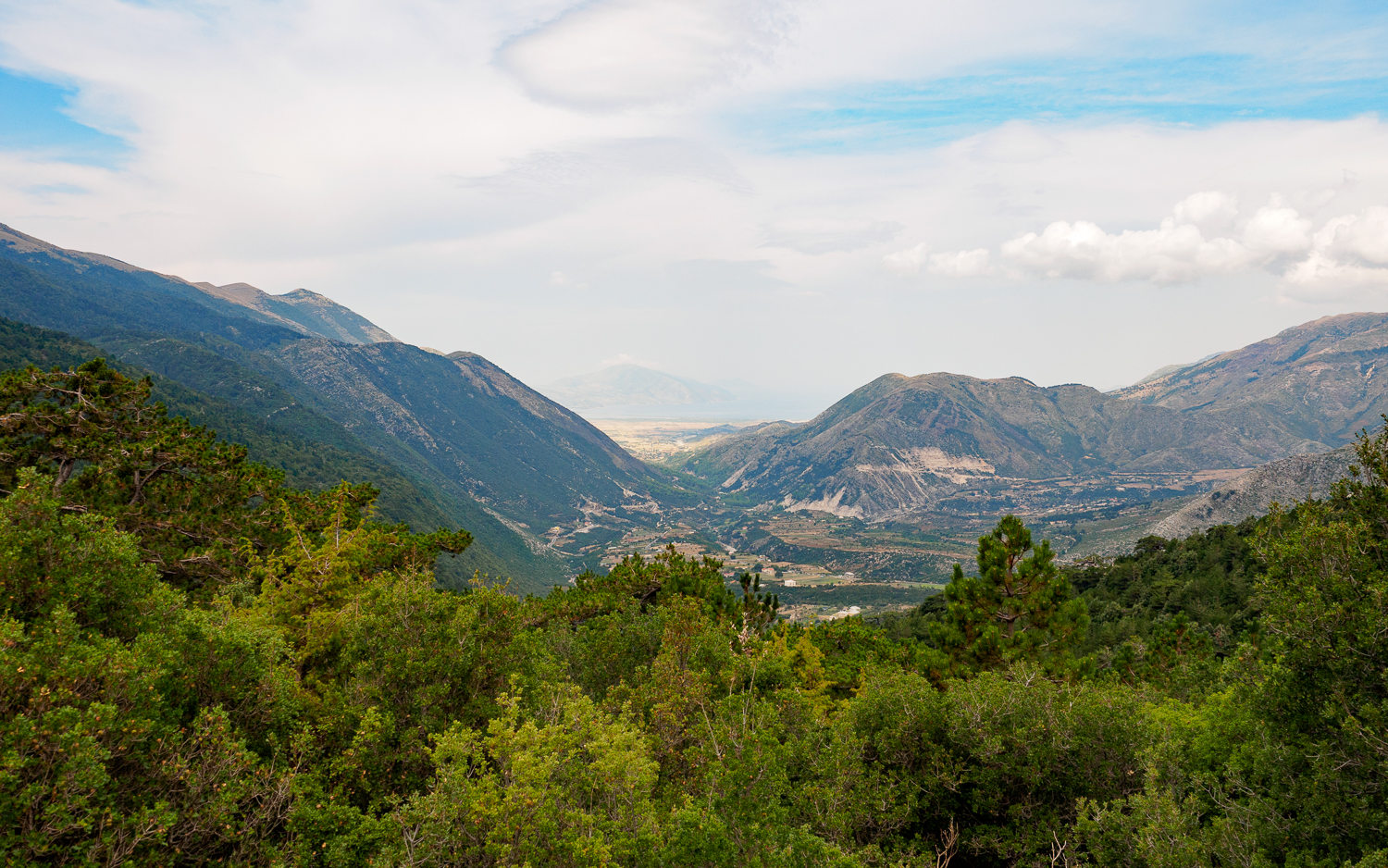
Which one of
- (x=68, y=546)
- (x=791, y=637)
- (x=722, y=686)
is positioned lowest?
(x=791, y=637)

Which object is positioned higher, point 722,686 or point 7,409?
point 7,409

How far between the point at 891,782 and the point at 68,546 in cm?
2402

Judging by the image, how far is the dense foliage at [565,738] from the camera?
1253cm

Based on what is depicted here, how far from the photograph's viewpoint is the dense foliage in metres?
12.5

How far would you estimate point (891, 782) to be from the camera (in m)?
21.4

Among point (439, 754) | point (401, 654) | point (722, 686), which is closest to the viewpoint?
point (439, 754)

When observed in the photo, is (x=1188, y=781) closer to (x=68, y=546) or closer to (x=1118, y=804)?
(x=1118, y=804)

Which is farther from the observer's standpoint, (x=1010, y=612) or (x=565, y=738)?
(x=1010, y=612)

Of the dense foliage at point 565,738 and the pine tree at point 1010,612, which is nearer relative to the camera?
the dense foliage at point 565,738

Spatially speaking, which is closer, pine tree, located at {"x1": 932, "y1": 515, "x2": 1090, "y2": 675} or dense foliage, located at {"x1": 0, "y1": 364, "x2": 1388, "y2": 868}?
dense foliage, located at {"x1": 0, "y1": 364, "x2": 1388, "y2": 868}

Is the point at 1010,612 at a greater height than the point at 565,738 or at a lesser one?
lesser

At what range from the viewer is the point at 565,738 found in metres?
16.0

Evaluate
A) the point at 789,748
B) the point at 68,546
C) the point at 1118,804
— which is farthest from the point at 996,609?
the point at 68,546

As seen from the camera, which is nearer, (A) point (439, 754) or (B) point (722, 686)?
(A) point (439, 754)
